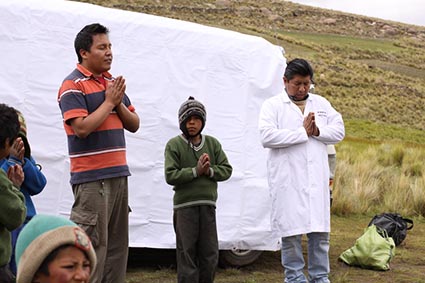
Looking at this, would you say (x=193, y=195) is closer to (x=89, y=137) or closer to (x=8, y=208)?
(x=89, y=137)

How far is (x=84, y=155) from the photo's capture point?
18.2ft

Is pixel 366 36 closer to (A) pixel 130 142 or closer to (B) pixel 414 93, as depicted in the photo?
(B) pixel 414 93

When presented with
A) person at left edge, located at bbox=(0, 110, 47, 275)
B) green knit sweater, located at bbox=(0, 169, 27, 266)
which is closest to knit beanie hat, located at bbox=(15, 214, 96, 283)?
green knit sweater, located at bbox=(0, 169, 27, 266)

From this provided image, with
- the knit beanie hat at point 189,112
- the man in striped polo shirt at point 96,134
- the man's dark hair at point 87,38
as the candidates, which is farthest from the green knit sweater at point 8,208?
the knit beanie hat at point 189,112

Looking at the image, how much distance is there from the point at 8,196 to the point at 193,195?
2.19m

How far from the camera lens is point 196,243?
6.53m

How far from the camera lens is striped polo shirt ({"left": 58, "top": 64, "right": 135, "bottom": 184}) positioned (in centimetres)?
548

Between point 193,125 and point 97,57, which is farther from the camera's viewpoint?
point 193,125

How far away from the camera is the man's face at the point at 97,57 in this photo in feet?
18.4

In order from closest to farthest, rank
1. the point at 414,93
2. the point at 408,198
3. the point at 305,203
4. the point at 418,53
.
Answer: the point at 305,203 < the point at 408,198 < the point at 414,93 < the point at 418,53

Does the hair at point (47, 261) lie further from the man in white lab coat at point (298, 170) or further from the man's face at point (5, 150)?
the man in white lab coat at point (298, 170)

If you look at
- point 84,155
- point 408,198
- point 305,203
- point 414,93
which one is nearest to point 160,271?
point 305,203

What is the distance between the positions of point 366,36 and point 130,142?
2911 inches

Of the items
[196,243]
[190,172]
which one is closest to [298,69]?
[190,172]
